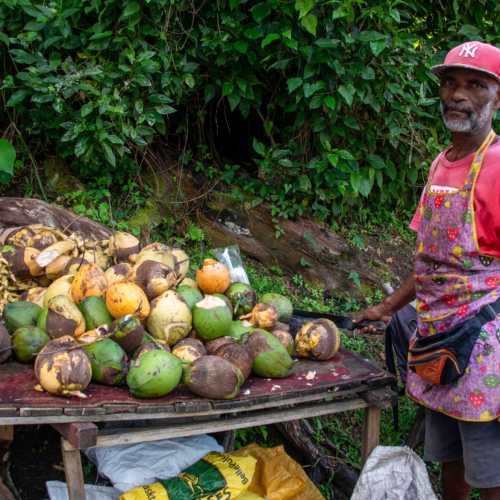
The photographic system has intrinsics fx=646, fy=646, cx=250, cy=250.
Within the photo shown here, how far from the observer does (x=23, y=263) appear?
9.71 ft

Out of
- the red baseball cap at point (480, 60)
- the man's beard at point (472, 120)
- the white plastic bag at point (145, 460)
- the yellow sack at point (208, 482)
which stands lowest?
the yellow sack at point (208, 482)

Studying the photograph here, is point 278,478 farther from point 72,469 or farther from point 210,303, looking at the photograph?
point 72,469

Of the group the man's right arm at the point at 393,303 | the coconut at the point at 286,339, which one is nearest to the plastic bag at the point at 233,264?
the coconut at the point at 286,339

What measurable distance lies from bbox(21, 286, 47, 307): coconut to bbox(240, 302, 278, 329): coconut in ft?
2.96

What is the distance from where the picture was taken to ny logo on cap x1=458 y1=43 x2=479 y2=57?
225 cm

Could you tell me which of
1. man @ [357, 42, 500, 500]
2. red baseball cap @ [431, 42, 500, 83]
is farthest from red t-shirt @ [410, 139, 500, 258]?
red baseball cap @ [431, 42, 500, 83]

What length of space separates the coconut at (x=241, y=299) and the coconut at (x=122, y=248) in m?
0.53

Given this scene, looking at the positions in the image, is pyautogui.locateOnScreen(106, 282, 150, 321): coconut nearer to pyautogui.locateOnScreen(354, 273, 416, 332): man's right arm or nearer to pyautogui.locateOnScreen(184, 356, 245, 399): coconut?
pyautogui.locateOnScreen(184, 356, 245, 399): coconut

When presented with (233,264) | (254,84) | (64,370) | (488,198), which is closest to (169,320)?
(64,370)

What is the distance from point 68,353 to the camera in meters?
2.23

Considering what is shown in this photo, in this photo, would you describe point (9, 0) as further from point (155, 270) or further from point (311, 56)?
point (155, 270)

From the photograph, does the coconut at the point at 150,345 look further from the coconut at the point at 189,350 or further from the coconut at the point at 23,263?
the coconut at the point at 23,263

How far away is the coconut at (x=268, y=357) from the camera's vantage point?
99.6 inches

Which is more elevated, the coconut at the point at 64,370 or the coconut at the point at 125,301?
the coconut at the point at 125,301
